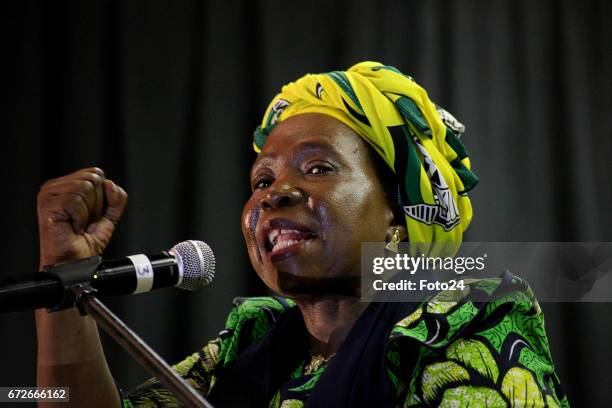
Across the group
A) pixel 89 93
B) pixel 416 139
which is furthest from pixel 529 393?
pixel 89 93

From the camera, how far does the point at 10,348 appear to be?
216cm

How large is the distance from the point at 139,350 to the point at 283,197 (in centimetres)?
63

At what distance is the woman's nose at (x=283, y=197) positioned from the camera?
4.78ft

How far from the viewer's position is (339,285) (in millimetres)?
1467

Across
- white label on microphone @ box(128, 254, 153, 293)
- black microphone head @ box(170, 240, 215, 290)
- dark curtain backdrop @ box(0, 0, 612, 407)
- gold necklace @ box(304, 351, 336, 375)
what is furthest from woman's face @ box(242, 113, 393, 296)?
dark curtain backdrop @ box(0, 0, 612, 407)

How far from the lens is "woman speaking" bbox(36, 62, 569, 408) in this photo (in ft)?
4.08

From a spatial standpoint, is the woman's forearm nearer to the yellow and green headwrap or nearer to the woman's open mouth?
the woman's open mouth

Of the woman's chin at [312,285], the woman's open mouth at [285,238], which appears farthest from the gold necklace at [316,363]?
the woman's open mouth at [285,238]

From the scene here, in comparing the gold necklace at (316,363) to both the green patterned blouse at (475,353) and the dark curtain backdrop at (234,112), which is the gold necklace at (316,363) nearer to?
the green patterned blouse at (475,353)

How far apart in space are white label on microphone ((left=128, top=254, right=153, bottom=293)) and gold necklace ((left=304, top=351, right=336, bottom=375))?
555 mm

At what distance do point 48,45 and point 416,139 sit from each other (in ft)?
4.33

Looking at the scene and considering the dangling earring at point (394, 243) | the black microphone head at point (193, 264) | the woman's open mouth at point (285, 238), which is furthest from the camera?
the dangling earring at point (394, 243)

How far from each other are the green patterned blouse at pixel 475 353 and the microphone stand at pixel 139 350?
19.7 inches

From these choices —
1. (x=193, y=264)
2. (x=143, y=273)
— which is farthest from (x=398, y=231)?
(x=143, y=273)
